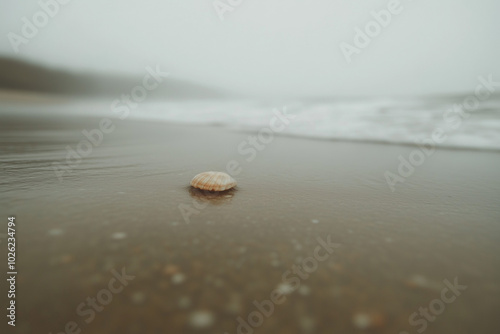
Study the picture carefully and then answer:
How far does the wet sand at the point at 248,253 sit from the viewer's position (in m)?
0.83

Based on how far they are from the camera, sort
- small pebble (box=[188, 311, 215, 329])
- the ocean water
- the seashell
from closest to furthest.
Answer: small pebble (box=[188, 311, 215, 329]) < the seashell < the ocean water

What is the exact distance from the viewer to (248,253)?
3.79ft

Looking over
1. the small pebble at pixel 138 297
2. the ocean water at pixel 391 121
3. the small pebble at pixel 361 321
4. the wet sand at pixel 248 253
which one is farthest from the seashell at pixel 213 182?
the ocean water at pixel 391 121

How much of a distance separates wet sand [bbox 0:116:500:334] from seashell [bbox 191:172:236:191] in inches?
4.1

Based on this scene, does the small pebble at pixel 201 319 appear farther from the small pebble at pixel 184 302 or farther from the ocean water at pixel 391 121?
the ocean water at pixel 391 121

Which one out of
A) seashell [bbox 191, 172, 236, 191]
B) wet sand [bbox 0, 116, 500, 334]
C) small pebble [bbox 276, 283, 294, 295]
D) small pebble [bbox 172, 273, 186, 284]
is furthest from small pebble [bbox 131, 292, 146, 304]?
seashell [bbox 191, 172, 236, 191]

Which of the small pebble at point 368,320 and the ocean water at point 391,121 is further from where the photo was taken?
the ocean water at point 391,121

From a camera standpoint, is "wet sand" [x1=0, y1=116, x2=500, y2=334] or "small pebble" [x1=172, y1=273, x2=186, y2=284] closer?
"wet sand" [x1=0, y1=116, x2=500, y2=334]

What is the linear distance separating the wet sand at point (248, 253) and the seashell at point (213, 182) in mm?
103

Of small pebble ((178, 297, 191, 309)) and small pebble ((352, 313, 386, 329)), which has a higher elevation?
small pebble ((178, 297, 191, 309))

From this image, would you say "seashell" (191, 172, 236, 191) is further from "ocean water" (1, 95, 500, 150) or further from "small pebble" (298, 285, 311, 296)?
"ocean water" (1, 95, 500, 150)

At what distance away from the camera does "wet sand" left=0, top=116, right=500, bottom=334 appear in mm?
827

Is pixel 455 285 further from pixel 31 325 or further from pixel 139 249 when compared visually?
pixel 31 325

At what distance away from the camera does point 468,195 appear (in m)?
2.06
